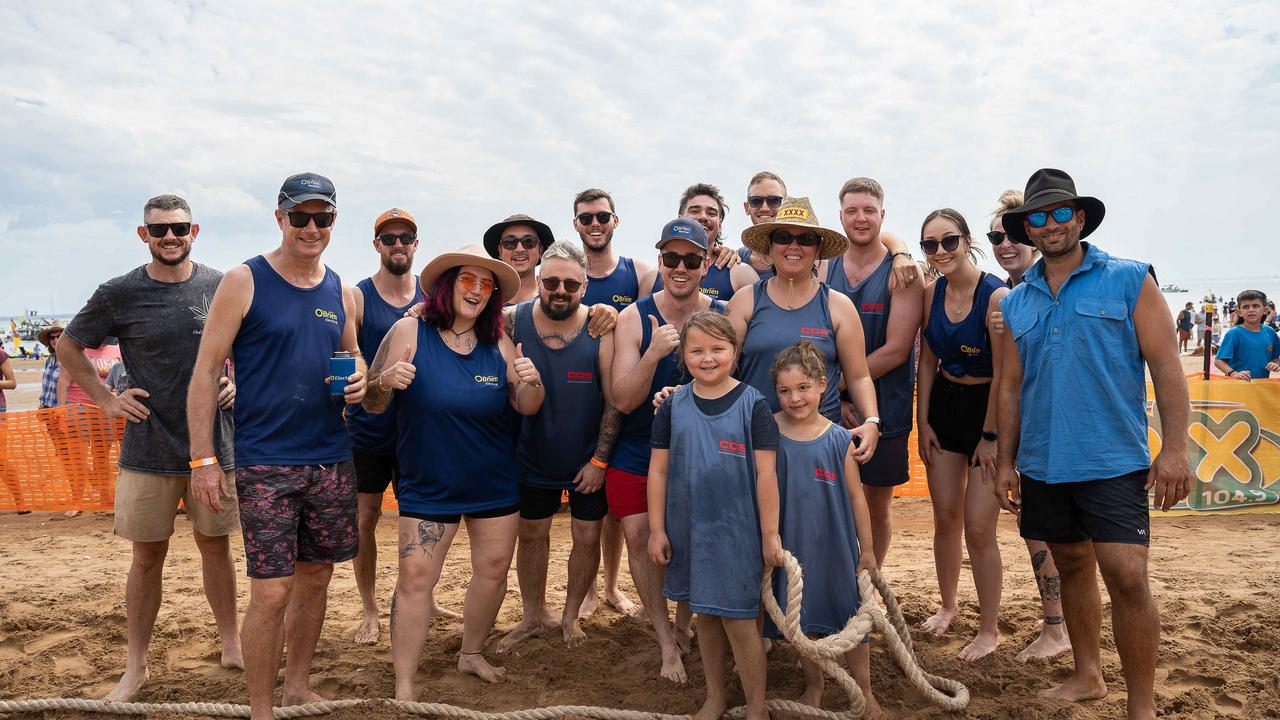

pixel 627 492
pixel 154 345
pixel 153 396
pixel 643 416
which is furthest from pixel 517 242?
pixel 153 396

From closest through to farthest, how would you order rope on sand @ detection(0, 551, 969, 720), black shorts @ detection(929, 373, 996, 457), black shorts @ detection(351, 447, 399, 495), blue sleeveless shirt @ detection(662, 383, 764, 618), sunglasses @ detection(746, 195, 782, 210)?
rope on sand @ detection(0, 551, 969, 720)
blue sleeveless shirt @ detection(662, 383, 764, 618)
black shorts @ detection(929, 373, 996, 457)
black shorts @ detection(351, 447, 399, 495)
sunglasses @ detection(746, 195, 782, 210)

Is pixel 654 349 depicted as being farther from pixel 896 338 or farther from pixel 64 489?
pixel 64 489

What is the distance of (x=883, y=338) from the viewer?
15.5 ft

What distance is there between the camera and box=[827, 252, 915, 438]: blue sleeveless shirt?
4.70 metres

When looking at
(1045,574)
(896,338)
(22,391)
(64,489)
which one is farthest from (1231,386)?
(22,391)

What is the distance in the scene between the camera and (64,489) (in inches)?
367

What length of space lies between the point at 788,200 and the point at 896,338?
43.6 inches

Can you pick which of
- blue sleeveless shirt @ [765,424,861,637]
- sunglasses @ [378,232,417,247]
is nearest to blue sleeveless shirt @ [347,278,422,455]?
sunglasses @ [378,232,417,247]

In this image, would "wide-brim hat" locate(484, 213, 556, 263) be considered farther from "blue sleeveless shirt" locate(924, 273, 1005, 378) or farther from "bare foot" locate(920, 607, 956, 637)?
"bare foot" locate(920, 607, 956, 637)

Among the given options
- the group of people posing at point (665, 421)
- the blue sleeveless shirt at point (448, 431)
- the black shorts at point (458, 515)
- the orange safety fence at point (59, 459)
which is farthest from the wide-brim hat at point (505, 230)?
the orange safety fence at point (59, 459)

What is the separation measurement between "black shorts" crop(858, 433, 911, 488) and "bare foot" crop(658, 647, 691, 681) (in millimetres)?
1548

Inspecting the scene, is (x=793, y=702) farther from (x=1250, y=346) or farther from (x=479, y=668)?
(x=1250, y=346)

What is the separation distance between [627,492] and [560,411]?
608mm

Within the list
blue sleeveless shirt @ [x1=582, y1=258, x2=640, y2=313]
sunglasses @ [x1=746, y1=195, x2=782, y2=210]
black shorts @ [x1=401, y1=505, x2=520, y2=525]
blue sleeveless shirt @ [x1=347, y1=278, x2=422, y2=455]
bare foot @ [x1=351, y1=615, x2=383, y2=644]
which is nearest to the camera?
black shorts @ [x1=401, y1=505, x2=520, y2=525]
